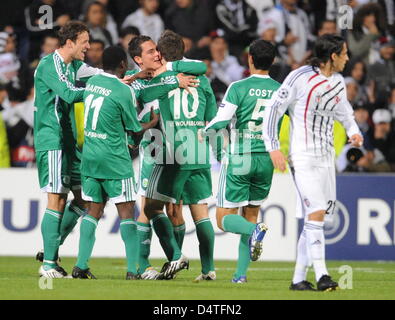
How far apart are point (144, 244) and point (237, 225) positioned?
46.8 inches

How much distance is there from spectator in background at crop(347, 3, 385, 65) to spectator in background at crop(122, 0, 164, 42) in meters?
2.95

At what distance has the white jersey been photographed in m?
8.42

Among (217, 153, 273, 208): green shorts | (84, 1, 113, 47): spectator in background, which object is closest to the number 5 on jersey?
(217, 153, 273, 208): green shorts

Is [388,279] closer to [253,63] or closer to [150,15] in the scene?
[253,63]

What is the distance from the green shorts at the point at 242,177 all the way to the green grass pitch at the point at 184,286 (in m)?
0.77

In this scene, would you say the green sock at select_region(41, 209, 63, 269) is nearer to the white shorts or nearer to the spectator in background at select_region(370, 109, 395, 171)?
the white shorts

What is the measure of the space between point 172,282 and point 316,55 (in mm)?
2512

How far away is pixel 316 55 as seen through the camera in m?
8.59

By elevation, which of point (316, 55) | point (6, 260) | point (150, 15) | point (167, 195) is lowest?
point (6, 260)

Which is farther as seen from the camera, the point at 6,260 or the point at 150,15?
the point at 150,15

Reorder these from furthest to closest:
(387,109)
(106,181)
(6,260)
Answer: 1. (387,109)
2. (6,260)
3. (106,181)

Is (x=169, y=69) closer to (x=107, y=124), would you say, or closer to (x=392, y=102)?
(x=107, y=124)

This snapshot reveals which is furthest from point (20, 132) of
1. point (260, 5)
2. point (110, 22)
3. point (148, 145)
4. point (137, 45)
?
point (137, 45)
